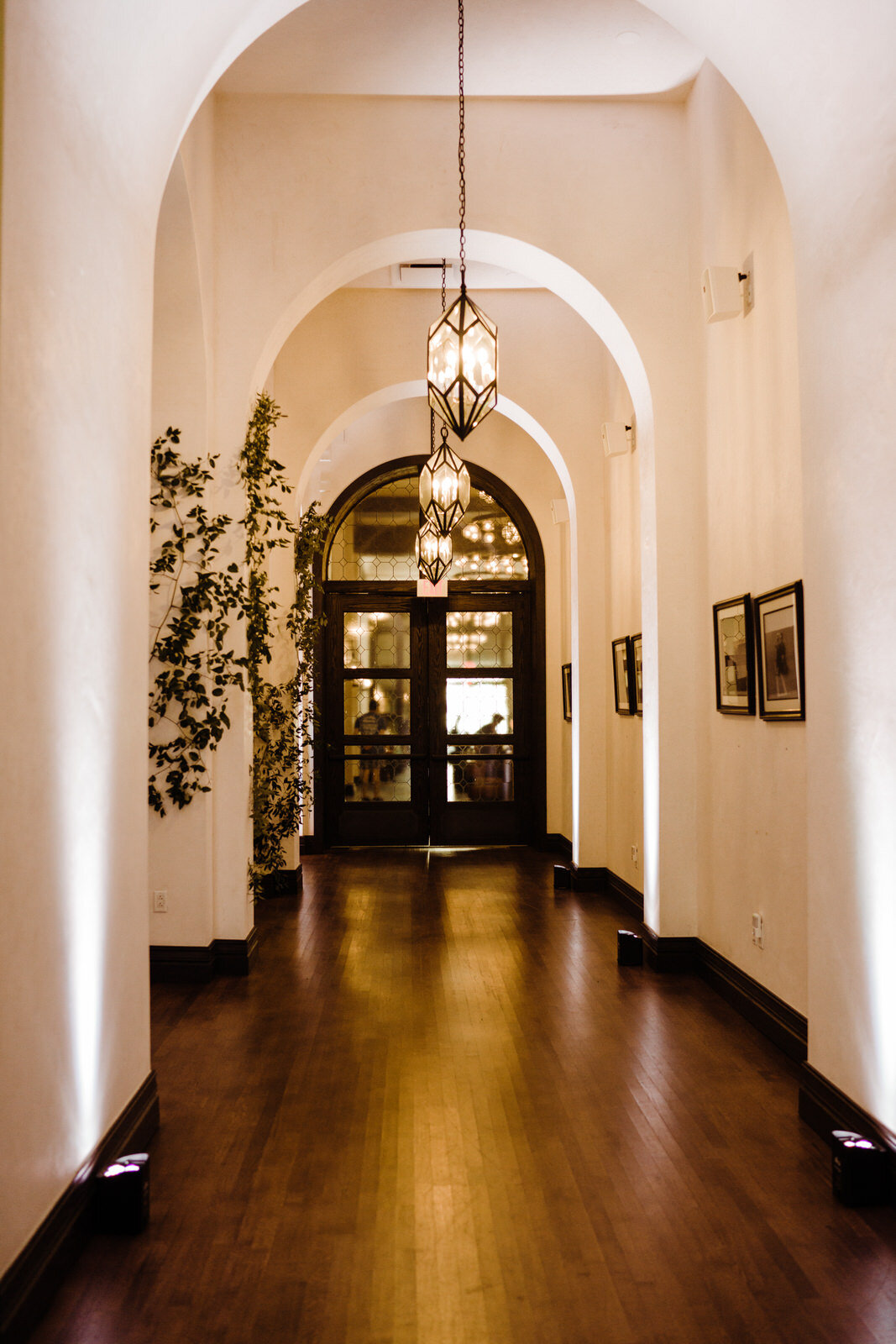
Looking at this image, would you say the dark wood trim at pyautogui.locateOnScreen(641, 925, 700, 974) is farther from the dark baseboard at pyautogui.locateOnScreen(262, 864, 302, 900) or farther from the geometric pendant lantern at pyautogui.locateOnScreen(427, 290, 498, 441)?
the dark baseboard at pyautogui.locateOnScreen(262, 864, 302, 900)

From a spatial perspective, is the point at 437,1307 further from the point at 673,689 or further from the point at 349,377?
the point at 349,377

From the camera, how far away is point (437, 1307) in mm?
2568

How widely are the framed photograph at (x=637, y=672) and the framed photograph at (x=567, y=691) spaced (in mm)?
2611

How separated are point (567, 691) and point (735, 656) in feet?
17.1

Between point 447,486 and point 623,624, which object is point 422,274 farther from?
point 623,624

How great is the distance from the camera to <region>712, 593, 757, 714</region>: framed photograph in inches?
201

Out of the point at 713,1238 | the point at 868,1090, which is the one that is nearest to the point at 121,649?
the point at 713,1238

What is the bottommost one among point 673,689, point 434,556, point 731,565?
point 673,689

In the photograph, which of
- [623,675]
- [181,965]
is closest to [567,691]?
[623,675]

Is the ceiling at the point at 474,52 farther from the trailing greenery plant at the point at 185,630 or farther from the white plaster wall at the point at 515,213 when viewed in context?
the trailing greenery plant at the point at 185,630

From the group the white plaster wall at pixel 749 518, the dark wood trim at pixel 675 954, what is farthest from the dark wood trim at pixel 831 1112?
the dark wood trim at pixel 675 954

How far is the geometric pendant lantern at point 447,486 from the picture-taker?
7414mm

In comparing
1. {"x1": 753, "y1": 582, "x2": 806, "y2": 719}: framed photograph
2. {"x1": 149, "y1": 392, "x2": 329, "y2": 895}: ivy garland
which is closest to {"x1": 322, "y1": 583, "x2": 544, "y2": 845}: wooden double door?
{"x1": 149, "y1": 392, "x2": 329, "y2": 895}: ivy garland

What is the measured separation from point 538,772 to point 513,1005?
6.26 metres
